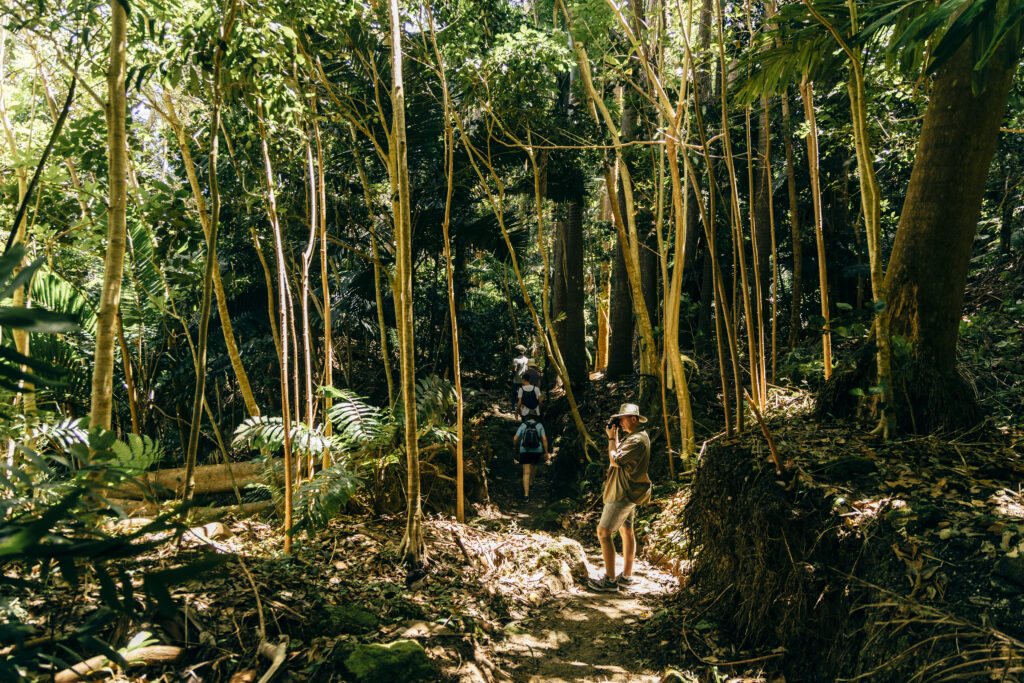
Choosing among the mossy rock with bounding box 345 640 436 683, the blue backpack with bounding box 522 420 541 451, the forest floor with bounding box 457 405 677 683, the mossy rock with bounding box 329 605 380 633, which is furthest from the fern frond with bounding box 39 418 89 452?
the blue backpack with bounding box 522 420 541 451

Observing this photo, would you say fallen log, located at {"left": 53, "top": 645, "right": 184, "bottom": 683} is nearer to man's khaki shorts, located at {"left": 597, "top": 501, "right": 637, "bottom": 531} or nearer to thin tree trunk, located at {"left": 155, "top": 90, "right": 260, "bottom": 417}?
thin tree trunk, located at {"left": 155, "top": 90, "right": 260, "bottom": 417}

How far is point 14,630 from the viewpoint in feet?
3.75

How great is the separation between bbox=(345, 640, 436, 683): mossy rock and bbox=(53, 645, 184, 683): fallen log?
3.15ft

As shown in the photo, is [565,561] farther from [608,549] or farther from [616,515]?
[616,515]

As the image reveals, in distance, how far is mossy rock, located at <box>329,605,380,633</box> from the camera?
384cm

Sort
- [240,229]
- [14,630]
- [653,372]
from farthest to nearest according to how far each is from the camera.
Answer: [653,372] < [240,229] < [14,630]

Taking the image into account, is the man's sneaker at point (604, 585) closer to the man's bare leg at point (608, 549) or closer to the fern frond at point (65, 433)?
the man's bare leg at point (608, 549)

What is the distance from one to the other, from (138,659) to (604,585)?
390cm

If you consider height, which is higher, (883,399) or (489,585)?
(883,399)

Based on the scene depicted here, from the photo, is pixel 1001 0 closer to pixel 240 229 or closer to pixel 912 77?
pixel 912 77

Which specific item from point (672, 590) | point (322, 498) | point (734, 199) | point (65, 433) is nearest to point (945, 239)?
point (734, 199)

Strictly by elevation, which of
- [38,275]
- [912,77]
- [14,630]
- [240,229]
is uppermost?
[912,77]

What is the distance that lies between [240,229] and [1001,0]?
750cm

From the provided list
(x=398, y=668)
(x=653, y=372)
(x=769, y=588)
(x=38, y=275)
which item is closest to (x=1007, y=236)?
(x=653, y=372)
